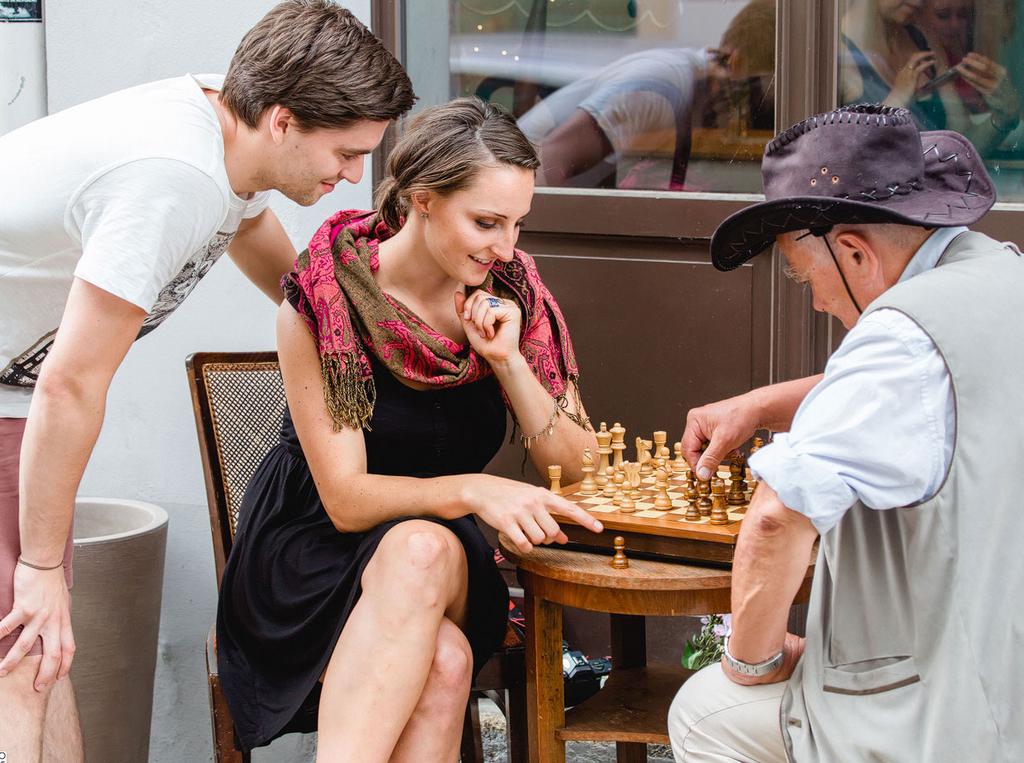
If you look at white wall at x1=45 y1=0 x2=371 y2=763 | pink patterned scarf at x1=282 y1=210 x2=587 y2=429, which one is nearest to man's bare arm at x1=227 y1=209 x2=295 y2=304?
pink patterned scarf at x1=282 y1=210 x2=587 y2=429

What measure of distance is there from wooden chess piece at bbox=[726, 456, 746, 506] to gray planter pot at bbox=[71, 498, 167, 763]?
177cm

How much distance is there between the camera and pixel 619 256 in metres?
3.70

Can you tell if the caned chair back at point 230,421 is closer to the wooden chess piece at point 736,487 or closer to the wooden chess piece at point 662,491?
the wooden chess piece at point 662,491

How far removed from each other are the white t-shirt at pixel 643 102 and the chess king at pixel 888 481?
1350 mm

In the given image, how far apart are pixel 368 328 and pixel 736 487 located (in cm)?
88

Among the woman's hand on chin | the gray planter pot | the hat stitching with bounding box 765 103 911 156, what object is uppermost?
the hat stitching with bounding box 765 103 911 156

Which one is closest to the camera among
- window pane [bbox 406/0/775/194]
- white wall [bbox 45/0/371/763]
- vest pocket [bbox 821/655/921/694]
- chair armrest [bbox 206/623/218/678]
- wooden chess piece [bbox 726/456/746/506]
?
vest pocket [bbox 821/655/921/694]

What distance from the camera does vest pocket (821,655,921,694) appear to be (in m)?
2.03

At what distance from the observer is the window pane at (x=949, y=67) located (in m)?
3.28

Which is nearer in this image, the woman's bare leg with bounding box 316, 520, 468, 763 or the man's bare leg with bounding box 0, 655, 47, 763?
the man's bare leg with bounding box 0, 655, 47, 763

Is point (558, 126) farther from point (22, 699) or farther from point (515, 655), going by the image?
point (22, 699)

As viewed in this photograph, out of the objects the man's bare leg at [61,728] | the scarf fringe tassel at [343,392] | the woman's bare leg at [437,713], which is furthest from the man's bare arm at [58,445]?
the woman's bare leg at [437,713]

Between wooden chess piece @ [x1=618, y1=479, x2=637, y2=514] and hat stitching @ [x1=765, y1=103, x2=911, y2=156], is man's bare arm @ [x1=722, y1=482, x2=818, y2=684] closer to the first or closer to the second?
wooden chess piece @ [x1=618, y1=479, x2=637, y2=514]

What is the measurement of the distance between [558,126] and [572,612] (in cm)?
148
